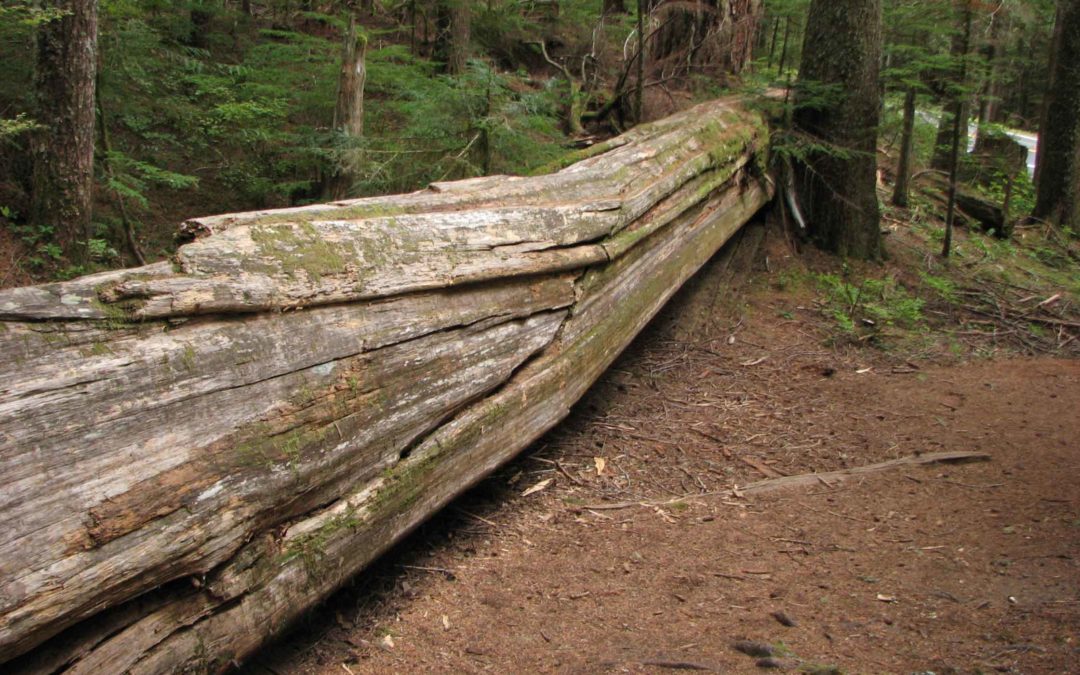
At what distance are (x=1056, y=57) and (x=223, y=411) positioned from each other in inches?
552

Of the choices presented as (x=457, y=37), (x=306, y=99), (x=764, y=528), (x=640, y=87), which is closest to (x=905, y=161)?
(x=640, y=87)

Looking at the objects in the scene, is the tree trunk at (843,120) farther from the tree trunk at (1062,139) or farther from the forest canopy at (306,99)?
the tree trunk at (1062,139)

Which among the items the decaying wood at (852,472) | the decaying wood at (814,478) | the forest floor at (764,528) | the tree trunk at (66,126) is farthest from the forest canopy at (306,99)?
the decaying wood at (852,472)

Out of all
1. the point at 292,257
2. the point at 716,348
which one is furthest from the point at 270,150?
the point at 292,257

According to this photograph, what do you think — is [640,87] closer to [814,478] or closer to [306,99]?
[306,99]

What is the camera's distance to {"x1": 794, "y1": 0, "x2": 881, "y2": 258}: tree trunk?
8273 millimetres

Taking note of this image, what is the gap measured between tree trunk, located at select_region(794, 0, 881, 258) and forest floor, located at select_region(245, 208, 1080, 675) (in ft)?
4.64

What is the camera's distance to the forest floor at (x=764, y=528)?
3172 millimetres

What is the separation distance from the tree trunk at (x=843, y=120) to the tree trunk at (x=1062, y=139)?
5.45m

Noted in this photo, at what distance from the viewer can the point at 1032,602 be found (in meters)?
3.26

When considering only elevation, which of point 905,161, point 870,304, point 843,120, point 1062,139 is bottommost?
point 870,304

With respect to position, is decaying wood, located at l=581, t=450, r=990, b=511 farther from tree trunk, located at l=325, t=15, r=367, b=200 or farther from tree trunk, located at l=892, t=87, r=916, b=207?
tree trunk, located at l=892, t=87, r=916, b=207

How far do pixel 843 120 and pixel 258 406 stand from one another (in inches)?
307

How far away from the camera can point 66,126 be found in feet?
23.7
